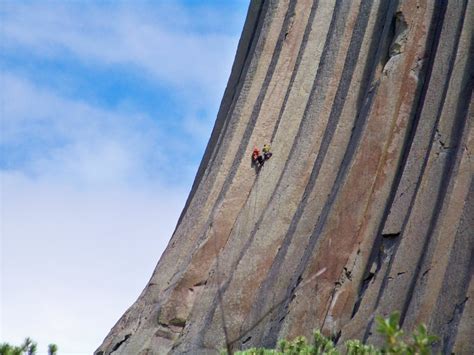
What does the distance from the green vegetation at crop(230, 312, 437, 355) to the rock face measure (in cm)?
77

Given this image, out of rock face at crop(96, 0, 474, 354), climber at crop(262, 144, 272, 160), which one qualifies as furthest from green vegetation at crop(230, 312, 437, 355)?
climber at crop(262, 144, 272, 160)

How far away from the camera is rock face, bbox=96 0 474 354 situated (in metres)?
17.7

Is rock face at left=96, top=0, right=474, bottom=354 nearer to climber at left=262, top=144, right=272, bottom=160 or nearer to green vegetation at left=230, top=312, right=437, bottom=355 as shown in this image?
climber at left=262, top=144, right=272, bottom=160

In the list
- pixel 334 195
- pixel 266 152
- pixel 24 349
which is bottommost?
pixel 24 349

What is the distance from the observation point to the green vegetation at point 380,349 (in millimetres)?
9805

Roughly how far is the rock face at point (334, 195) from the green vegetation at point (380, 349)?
770 mm

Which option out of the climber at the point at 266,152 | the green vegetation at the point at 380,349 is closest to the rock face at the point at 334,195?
the climber at the point at 266,152

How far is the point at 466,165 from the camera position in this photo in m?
17.8

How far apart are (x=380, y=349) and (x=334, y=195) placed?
231 inches

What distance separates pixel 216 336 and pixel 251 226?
101 inches

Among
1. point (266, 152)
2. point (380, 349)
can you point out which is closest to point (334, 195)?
point (266, 152)

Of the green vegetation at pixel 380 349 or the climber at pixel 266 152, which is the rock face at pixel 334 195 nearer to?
the climber at pixel 266 152

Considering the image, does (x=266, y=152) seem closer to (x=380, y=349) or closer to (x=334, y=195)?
(x=334, y=195)

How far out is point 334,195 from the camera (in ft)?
65.6
